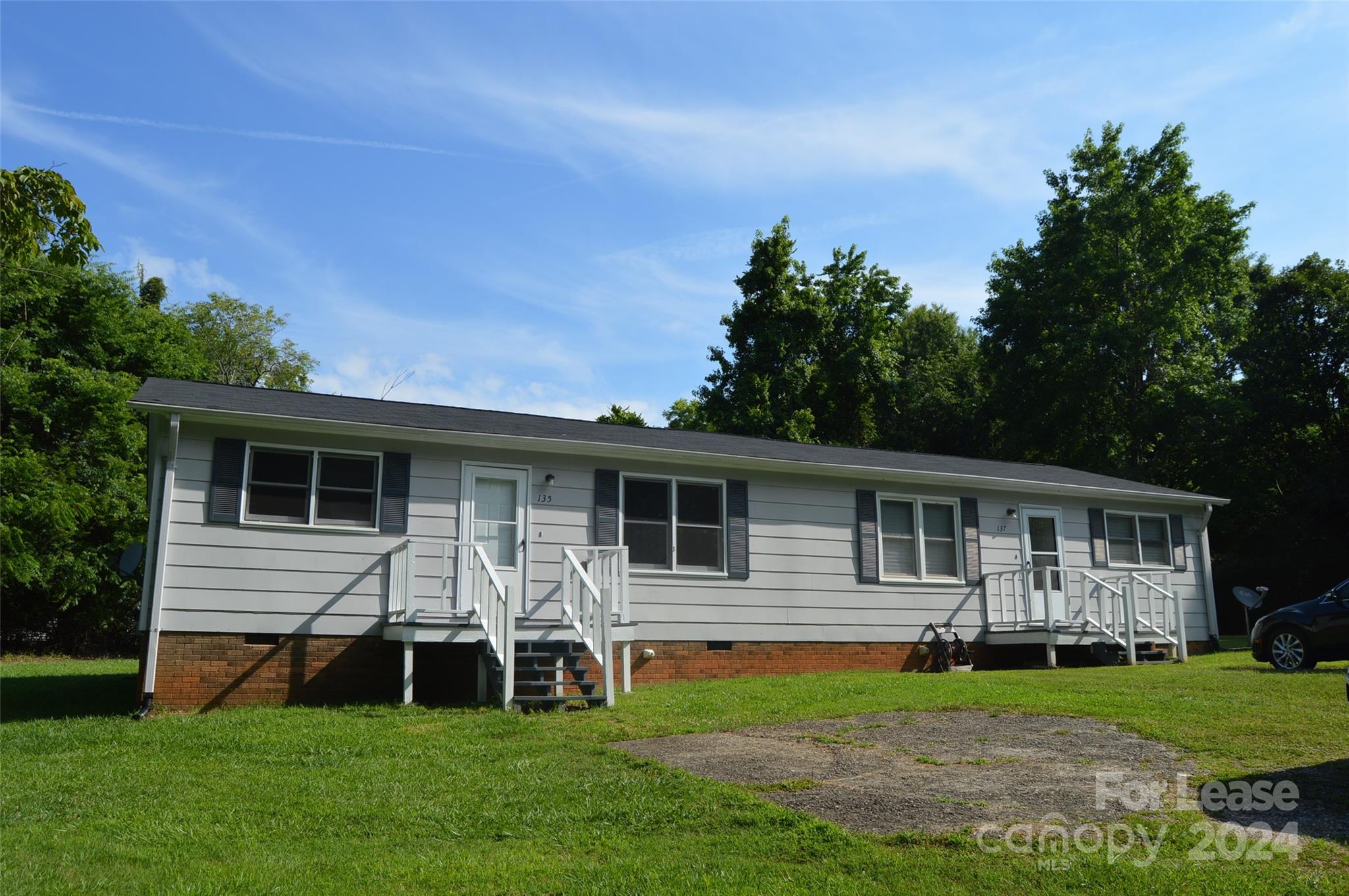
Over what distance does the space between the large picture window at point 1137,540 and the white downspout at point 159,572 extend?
1389 cm

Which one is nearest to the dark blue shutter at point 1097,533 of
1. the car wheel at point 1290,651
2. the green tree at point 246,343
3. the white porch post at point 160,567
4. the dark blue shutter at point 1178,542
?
the dark blue shutter at point 1178,542

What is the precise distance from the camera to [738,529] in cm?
1380

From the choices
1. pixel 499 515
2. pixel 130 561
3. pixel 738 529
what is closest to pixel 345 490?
pixel 499 515

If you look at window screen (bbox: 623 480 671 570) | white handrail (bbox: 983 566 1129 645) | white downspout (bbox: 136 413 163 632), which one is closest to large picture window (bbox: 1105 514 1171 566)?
white handrail (bbox: 983 566 1129 645)

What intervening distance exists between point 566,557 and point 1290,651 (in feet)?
29.9

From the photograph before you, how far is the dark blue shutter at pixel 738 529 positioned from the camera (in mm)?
13719

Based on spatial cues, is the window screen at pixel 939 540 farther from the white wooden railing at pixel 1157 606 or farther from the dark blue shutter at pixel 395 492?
the dark blue shutter at pixel 395 492

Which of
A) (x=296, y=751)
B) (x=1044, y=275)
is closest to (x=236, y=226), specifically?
(x=296, y=751)

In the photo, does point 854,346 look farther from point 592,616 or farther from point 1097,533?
point 592,616

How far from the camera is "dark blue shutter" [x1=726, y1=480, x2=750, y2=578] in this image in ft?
45.0

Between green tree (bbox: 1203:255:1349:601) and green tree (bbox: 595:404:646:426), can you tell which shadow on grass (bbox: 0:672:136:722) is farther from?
green tree (bbox: 1203:255:1349:601)

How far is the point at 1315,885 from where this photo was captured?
4289mm

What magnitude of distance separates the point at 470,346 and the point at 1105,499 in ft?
45.4

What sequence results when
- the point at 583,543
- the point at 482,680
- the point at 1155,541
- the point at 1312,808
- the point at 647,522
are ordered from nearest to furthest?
the point at 1312,808 < the point at 482,680 < the point at 583,543 < the point at 647,522 < the point at 1155,541
